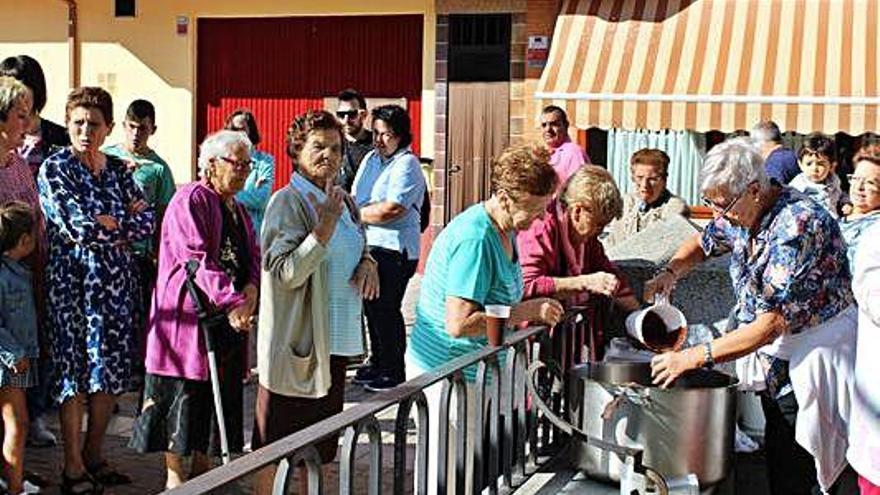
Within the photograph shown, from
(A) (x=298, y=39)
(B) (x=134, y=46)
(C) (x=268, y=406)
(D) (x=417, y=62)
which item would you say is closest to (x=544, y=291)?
(C) (x=268, y=406)

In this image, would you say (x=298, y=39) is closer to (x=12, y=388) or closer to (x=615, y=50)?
(x=615, y=50)

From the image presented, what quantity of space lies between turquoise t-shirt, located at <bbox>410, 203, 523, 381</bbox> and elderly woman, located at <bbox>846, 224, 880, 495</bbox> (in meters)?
1.12

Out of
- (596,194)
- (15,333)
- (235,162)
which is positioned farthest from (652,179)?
(15,333)

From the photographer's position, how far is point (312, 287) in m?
4.20

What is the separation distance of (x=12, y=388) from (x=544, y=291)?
2106 mm

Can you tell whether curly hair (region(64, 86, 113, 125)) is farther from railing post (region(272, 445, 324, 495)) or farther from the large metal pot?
railing post (region(272, 445, 324, 495))

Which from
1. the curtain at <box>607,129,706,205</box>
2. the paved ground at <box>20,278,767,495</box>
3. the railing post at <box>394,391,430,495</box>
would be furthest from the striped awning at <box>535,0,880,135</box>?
the railing post at <box>394,391,430,495</box>

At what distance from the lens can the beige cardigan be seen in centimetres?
411

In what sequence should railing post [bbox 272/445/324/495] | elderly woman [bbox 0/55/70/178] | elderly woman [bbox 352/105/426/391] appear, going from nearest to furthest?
railing post [bbox 272/445/324/495] → elderly woman [bbox 0/55/70/178] → elderly woman [bbox 352/105/426/391]

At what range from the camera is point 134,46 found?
13266mm

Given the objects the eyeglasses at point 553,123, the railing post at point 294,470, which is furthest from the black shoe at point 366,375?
the railing post at point 294,470

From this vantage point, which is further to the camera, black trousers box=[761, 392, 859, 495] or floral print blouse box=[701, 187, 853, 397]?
black trousers box=[761, 392, 859, 495]

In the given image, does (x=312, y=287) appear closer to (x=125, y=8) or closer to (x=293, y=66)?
(x=293, y=66)

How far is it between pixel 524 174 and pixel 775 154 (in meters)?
4.40
